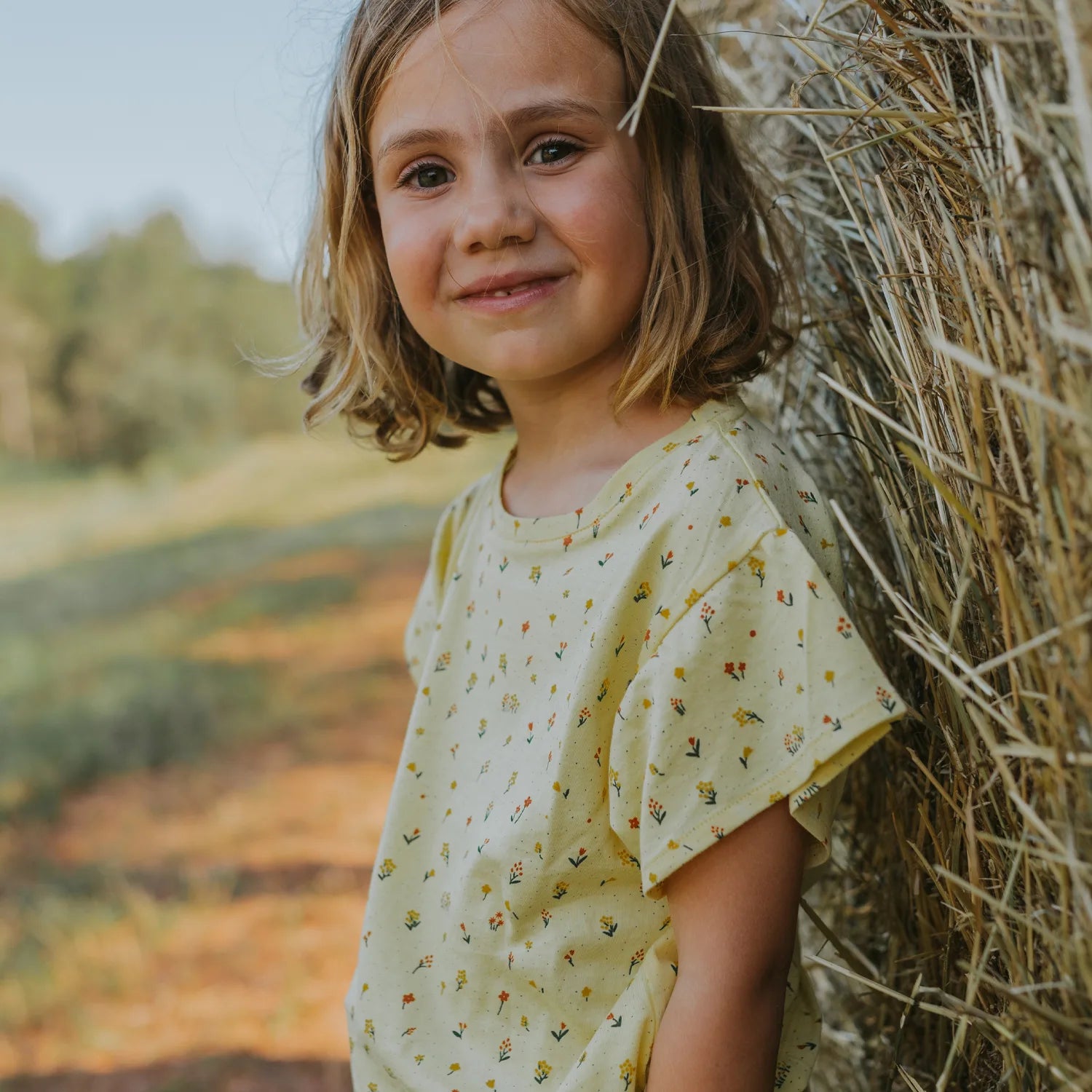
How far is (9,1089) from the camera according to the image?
8.04 feet

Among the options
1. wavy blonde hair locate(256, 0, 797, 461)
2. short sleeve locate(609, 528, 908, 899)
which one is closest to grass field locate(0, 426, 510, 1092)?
wavy blonde hair locate(256, 0, 797, 461)

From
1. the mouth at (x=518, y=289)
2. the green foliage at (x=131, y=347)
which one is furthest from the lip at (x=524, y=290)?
the green foliage at (x=131, y=347)

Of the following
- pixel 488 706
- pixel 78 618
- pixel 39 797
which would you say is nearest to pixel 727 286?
pixel 488 706

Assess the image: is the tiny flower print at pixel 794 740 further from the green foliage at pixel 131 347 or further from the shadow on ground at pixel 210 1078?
the green foliage at pixel 131 347

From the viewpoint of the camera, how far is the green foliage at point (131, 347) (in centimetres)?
844

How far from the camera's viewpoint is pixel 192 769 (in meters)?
4.19

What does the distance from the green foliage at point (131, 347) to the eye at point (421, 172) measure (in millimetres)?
7241

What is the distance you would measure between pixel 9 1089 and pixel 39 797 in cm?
160

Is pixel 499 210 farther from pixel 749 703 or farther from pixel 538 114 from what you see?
pixel 749 703

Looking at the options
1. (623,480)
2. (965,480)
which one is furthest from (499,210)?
(965,480)

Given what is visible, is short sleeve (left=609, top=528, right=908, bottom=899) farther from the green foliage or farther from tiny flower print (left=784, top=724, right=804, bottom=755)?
the green foliage

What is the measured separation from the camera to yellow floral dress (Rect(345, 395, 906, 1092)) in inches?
36.8

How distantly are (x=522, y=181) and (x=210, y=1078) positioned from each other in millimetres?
2079

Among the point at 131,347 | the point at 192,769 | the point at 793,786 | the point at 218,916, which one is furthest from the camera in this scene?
the point at 131,347
